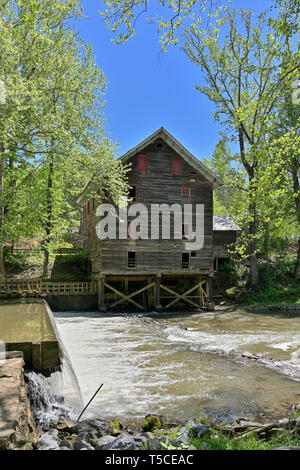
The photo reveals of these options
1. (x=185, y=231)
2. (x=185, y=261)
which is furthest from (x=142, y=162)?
(x=185, y=261)

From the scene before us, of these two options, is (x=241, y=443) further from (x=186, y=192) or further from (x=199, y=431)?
(x=186, y=192)

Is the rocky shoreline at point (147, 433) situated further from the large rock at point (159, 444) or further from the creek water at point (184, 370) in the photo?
the creek water at point (184, 370)

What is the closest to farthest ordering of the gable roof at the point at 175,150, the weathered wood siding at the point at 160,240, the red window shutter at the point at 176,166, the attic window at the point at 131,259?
the gable roof at the point at 175,150 < the weathered wood siding at the point at 160,240 < the attic window at the point at 131,259 < the red window shutter at the point at 176,166

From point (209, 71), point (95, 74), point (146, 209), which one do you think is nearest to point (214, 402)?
point (146, 209)

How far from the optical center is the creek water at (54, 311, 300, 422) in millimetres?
5617

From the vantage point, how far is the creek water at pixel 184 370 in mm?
5617

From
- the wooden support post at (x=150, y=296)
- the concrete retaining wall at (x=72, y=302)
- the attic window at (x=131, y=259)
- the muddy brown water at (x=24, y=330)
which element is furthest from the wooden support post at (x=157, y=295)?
the muddy brown water at (x=24, y=330)

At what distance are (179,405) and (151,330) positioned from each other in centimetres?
778

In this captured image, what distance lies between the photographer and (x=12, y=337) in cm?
600

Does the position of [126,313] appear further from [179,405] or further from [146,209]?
[179,405]

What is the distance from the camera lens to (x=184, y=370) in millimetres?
7738

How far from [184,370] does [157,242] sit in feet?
43.8

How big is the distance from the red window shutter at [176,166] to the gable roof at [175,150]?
0.39 metres

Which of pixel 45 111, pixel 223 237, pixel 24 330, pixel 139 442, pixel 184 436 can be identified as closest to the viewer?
pixel 139 442
